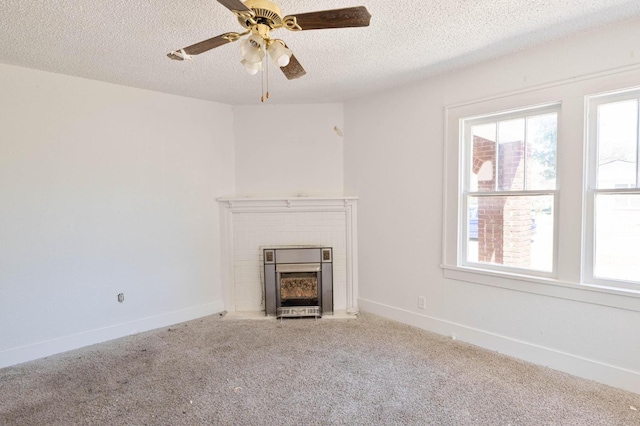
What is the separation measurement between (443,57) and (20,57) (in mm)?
3421

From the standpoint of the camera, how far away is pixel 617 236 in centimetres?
234

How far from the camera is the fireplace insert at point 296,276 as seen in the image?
3791mm

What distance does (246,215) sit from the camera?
13.2ft

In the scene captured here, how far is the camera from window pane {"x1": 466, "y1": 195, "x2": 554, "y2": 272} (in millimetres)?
2668

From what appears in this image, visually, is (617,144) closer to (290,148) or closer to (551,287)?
(551,287)

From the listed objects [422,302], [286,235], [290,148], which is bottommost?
[422,302]

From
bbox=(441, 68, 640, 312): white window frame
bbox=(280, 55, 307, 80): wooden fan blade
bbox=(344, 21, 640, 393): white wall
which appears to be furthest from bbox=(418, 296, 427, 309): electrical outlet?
bbox=(280, 55, 307, 80): wooden fan blade

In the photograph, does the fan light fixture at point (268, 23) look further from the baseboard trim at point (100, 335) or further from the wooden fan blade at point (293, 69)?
the baseboard trim at point (100, 335)

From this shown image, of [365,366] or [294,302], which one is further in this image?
[294,302]

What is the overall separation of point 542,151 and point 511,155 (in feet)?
0.76

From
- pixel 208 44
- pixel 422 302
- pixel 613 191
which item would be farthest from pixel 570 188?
pixel 208 44

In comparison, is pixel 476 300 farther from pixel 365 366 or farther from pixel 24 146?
pixel 24 146

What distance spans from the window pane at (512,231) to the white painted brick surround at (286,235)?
4.61 feet

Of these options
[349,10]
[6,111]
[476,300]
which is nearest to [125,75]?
[6,111]
